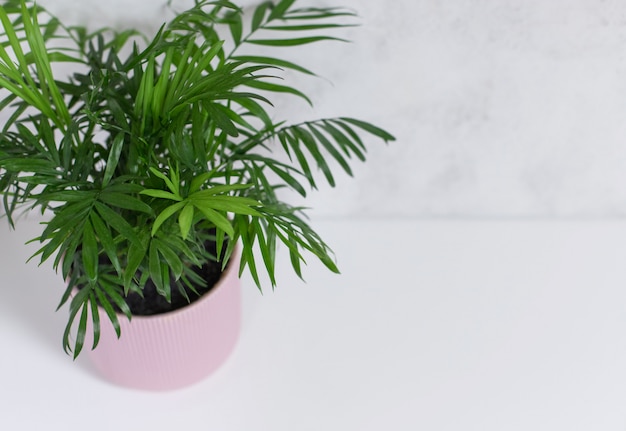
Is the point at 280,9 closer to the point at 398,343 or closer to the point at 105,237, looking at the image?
the point at 105,237

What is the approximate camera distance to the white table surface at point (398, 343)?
117 centimetres

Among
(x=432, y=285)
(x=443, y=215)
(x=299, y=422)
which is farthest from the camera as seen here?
(x=443, y=215)

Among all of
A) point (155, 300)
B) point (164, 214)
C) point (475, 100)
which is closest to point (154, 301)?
point (155, 300)

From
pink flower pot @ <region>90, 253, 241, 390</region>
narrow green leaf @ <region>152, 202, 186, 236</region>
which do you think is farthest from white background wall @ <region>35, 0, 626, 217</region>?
narrow green leaf @ <region>152, 202, 186, 236</region>

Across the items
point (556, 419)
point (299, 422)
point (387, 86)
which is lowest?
point (299, 422)

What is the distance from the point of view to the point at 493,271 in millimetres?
1358

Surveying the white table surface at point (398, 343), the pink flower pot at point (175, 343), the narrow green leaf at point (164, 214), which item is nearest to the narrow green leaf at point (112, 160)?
the narrow green leaf at point (164, 214)

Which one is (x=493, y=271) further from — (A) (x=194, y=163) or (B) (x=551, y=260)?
(A) (x=194, y=163)

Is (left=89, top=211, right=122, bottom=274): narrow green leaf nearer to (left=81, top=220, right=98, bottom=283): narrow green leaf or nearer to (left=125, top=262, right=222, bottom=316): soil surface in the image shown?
(left=81, top=220, right=98, bottom=283): narrow green leaf

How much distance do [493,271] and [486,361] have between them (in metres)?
0.19

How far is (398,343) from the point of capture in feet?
4.12

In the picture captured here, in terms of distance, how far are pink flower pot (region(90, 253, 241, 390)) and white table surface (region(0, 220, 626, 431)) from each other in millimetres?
51

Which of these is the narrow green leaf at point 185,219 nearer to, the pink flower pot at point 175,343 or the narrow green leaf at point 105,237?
the narrow green leaf at point 105,237

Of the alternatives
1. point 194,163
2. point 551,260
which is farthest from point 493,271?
point 194,163
